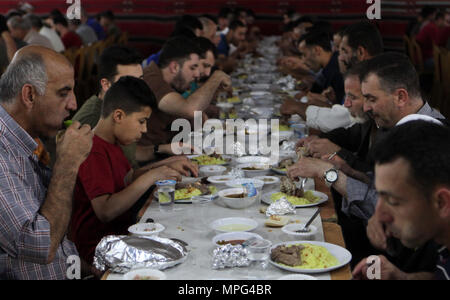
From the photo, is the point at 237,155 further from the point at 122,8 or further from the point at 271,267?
the point at 122,8

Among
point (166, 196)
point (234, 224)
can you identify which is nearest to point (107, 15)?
point (166, 196)

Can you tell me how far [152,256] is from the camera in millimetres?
1739

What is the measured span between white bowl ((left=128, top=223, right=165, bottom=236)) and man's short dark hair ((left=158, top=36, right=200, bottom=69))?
88.6 inches

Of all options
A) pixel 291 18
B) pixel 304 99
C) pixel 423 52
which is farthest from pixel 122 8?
pixel 304 99

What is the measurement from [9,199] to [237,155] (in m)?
1.70

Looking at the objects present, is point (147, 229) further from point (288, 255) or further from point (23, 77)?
point (23, 77)


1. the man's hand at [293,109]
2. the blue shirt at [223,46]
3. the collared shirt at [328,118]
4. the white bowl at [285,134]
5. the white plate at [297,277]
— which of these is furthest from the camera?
the blue shirt at [223,46]

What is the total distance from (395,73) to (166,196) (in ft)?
3.95

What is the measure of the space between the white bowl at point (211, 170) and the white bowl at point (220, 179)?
109 millimetres

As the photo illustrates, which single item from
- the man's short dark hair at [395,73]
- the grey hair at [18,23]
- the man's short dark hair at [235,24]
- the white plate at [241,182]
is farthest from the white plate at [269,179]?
the man's short dark hair at [235,24]

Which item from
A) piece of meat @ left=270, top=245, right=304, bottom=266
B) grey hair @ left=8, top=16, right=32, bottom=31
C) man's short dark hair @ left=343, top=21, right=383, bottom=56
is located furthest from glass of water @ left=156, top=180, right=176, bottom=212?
grey hair @ left=8, top=16, right=32, bottom=31

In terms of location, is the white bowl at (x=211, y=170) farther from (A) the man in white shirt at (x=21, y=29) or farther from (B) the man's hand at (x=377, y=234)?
(A) the man in white shirt at (x=21, y=29)

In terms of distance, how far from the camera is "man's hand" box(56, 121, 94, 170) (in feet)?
6.30

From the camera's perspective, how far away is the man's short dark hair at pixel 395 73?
2570 mm
